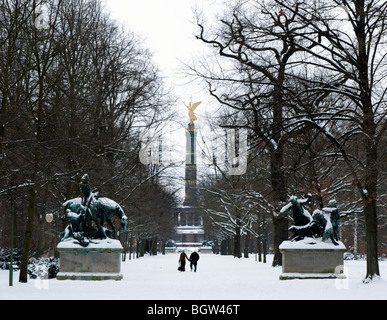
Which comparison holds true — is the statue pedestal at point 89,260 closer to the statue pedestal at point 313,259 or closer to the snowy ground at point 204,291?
the snowy ground at point 204,291

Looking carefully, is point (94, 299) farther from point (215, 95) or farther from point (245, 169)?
point (245, 169)

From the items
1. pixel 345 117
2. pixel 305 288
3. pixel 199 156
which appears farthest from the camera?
pixel 199 156

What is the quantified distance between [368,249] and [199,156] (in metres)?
25.8

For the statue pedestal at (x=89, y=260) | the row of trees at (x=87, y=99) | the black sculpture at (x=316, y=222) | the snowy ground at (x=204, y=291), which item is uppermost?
the row of trees at (x=87, y=99)

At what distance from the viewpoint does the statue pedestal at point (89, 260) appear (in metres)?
23.4

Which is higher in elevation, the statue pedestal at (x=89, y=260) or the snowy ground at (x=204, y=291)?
the statue pedestal at (x=89, y=260)

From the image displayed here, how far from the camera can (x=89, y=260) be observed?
77.2 ft

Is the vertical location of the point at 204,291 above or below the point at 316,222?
below

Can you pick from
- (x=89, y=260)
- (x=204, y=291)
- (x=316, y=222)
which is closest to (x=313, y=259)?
(x=316, y=222)

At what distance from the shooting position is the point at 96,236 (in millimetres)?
24406

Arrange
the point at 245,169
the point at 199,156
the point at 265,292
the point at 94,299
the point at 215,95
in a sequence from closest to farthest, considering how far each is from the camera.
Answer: the point at 94,299 < the point at 265,292 < the point at 215,95 < the point at 245,169 < the point at 199,156

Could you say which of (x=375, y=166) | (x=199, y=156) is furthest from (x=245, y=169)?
(x=375, y=166)

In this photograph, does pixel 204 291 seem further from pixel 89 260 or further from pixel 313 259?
pixel 313 259

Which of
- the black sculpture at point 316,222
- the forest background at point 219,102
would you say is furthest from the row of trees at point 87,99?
the black sculpture at point 316,222
